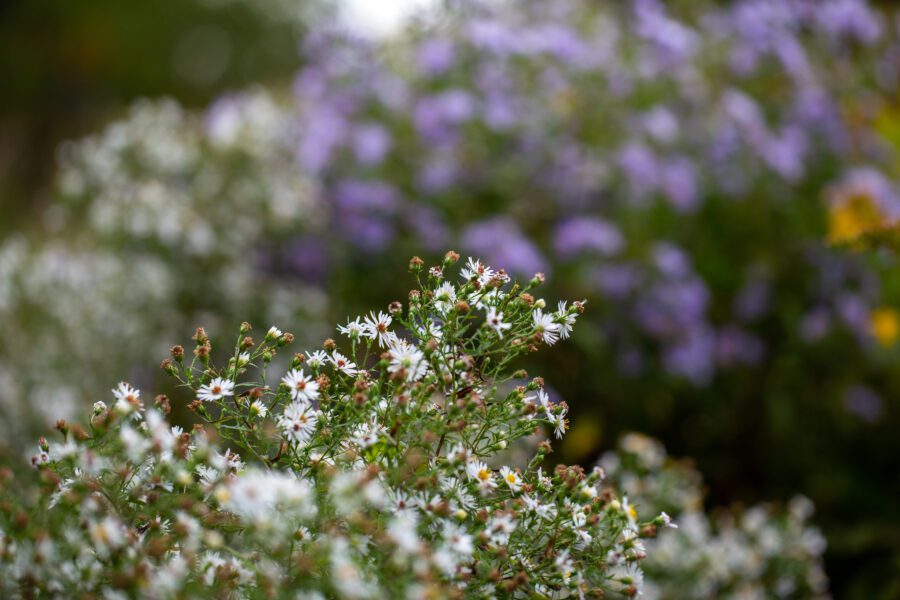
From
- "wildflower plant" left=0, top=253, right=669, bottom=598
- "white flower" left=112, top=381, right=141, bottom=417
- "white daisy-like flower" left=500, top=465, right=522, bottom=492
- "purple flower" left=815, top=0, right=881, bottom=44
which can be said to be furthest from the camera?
"purple flower" left=815, top=0, right=881, bottom=44

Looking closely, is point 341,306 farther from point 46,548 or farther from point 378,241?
point 46,548

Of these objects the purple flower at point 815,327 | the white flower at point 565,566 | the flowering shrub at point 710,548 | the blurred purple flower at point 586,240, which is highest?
the blurred purple flower at point 586,240

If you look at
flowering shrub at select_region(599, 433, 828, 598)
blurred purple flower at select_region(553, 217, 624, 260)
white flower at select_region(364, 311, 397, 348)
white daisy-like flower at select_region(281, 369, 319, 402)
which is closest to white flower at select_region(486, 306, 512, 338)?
white flower at select_region(364, 311, 397, 348)

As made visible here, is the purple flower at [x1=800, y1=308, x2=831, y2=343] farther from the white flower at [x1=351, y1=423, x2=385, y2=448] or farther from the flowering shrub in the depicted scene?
the white flower at [x1=351, y1=423, x2=385, y2=448]

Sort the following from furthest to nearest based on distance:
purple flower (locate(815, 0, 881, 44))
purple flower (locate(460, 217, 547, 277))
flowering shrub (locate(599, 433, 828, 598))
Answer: purple flower (locate(815, 0, 881, 44))
purple flower (locate(460, 217, 547, 277))
flowering shrub (locate(599, 433, 828, 598))

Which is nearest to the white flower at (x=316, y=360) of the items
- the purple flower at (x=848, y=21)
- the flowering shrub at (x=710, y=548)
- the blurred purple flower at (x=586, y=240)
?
the flowering shrub at (x=710, y=548)

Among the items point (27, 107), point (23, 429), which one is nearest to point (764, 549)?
point (23, 429)

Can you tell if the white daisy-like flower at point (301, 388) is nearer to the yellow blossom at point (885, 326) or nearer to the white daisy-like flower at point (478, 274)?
the white daisy-like flower at point (478, 274)
